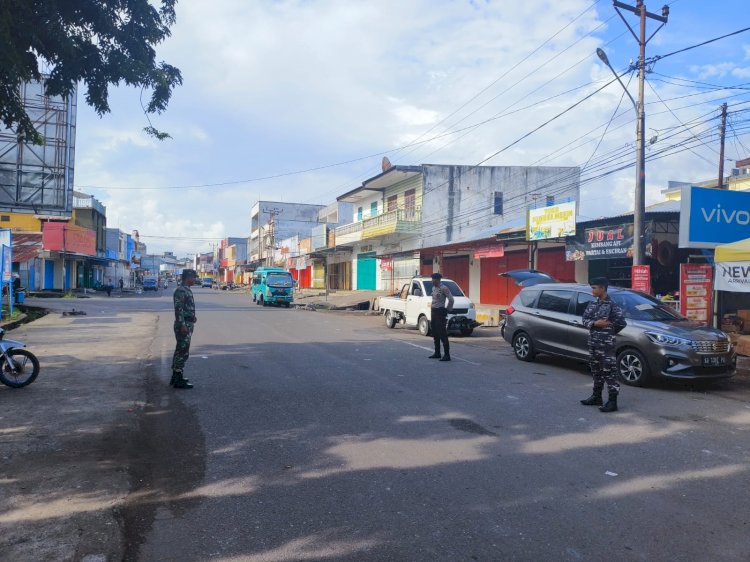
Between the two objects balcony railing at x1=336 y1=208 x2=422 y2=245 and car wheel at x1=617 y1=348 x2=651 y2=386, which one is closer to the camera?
car wheel at x1=617 y1=348 x2=651 y2=386

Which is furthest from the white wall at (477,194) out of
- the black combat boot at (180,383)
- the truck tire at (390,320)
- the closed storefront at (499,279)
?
the black combat boot at (180,383)

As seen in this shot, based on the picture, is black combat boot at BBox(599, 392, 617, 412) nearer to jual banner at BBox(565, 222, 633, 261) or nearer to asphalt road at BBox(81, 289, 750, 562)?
asphalt road at BBox(81, 289, 750, 562)

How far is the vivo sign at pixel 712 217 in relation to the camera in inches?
523

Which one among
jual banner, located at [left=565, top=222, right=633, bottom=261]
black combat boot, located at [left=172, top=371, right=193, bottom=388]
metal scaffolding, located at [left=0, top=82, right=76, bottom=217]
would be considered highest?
metal scaffolding, located at [left=0, top=82, right=76, bottom=217]

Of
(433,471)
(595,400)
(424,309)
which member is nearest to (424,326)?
(424,309)

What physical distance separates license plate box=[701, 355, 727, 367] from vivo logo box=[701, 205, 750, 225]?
5963 mm

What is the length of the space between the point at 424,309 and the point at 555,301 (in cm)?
657

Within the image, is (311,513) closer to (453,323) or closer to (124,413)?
(124,413)

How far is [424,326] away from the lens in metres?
17.3

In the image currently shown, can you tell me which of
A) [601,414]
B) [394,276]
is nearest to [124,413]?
[601,414]

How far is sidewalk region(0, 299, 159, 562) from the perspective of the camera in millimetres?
3623

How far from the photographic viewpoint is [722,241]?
539 inches

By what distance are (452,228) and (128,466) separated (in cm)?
3060

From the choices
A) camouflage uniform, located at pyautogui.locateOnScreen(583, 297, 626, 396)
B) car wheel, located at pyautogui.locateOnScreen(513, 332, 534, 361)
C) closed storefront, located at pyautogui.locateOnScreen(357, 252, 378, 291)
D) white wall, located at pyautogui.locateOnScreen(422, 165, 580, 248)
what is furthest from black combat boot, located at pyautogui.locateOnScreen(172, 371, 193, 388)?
closed storefront, located at pyautogui.locateOnScreen(357, 252, 378, 291)
